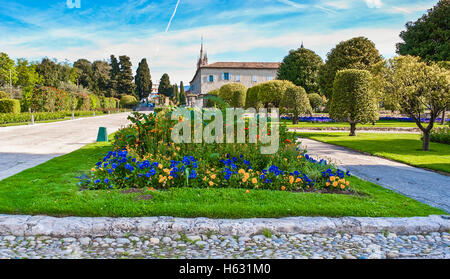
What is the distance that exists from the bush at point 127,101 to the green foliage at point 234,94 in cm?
2848

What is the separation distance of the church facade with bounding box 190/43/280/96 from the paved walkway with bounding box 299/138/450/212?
53.2 meters

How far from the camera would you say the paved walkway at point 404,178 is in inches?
208

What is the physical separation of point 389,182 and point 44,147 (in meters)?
9.97

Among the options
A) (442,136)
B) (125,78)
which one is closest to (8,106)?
(442,136)

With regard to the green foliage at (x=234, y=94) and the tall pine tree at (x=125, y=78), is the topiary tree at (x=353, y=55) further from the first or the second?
the tall pine tree at (x=125, y=78)

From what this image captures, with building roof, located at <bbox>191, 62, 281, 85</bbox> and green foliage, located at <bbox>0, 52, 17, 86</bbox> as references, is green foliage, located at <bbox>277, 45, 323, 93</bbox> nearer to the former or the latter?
building roof, located at <bbox>191, 62, 281, 85</bbox>

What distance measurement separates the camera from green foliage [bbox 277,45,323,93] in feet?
131

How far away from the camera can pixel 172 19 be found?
8352mm

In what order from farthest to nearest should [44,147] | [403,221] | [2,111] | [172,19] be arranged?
[2,111] < [44,147] < [172,19] < [403,221]

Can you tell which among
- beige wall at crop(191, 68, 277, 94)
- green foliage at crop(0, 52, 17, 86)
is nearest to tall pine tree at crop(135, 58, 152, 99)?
beige wall at crop(191, 68, 277, 94)

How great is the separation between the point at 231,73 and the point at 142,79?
71.4 feet

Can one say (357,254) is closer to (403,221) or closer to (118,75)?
(403,221)

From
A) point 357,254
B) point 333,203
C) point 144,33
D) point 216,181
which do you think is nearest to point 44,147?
point 144,33

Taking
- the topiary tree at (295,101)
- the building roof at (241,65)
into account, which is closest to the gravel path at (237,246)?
the topiary tree at (295,101)
